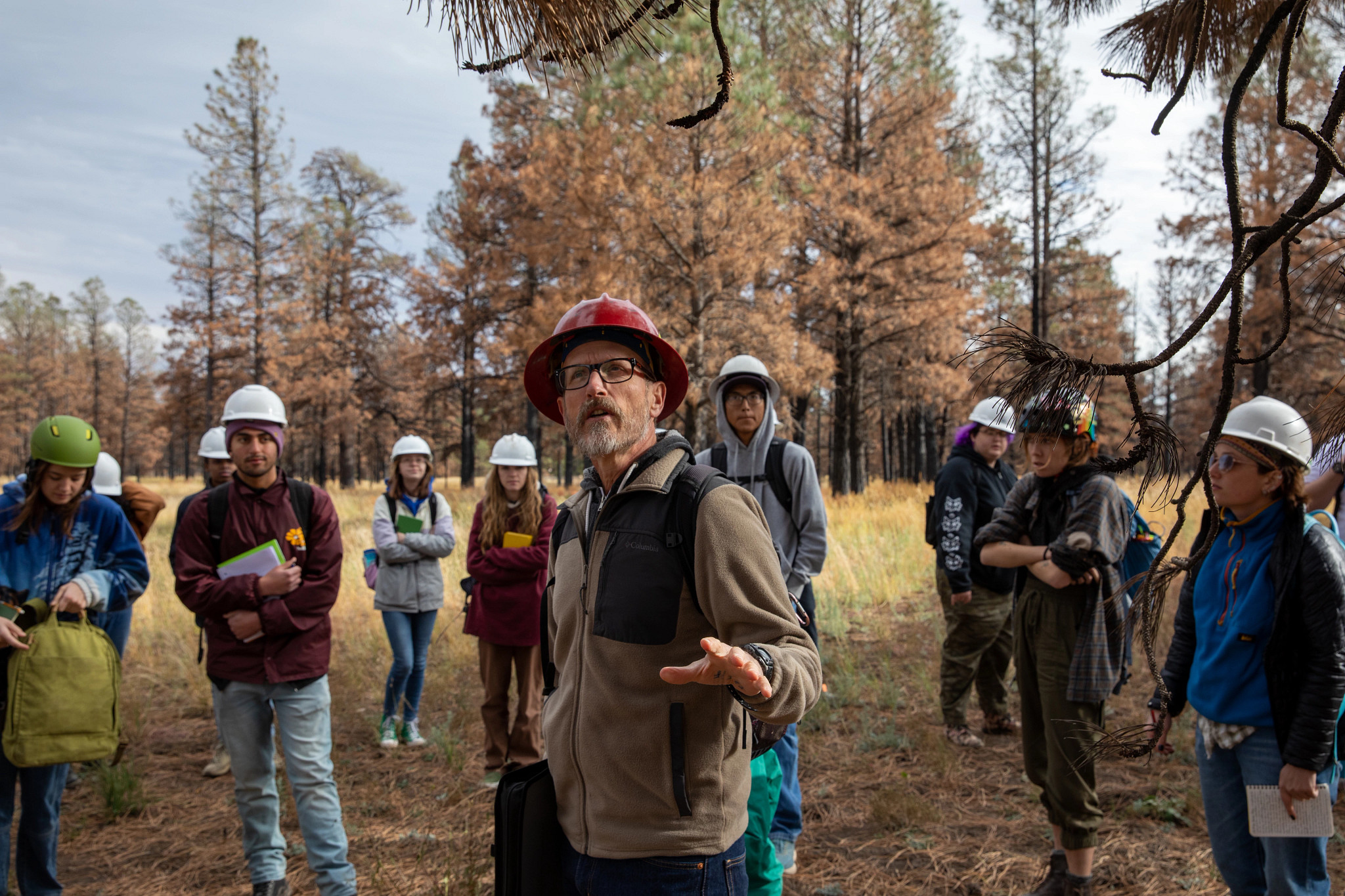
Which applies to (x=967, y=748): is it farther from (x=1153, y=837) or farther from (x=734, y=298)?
(x=734, y=298)

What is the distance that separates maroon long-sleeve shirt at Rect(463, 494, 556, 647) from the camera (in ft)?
15.0

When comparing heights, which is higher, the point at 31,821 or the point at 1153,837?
the point at 31,821

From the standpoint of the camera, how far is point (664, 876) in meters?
1.60

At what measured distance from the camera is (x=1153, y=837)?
3.63 meters

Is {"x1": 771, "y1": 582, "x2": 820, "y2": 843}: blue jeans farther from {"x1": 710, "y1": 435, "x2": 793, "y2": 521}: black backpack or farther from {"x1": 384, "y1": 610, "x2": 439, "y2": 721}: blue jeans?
{"x1": 384, "y1": 610, "x2": 439, "y2": 721}: blue jeans

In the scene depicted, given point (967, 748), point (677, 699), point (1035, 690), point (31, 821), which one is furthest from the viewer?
point (967, 748)

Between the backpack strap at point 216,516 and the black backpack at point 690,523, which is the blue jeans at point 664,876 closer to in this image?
the black backpack at point 690,523

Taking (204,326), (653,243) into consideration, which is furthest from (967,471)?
(204,326)

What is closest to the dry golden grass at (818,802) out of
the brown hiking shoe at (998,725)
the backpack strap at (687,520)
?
the brown hiking shoe at (998,725)

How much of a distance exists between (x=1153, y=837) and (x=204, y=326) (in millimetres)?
27435

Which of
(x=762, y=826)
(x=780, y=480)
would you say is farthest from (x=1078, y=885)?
(x=780, y=480)

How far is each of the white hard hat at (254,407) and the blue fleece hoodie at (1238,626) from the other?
3599 mm

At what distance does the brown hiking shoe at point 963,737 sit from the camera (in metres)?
4.85

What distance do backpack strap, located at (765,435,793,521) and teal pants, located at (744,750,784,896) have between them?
1.55m
